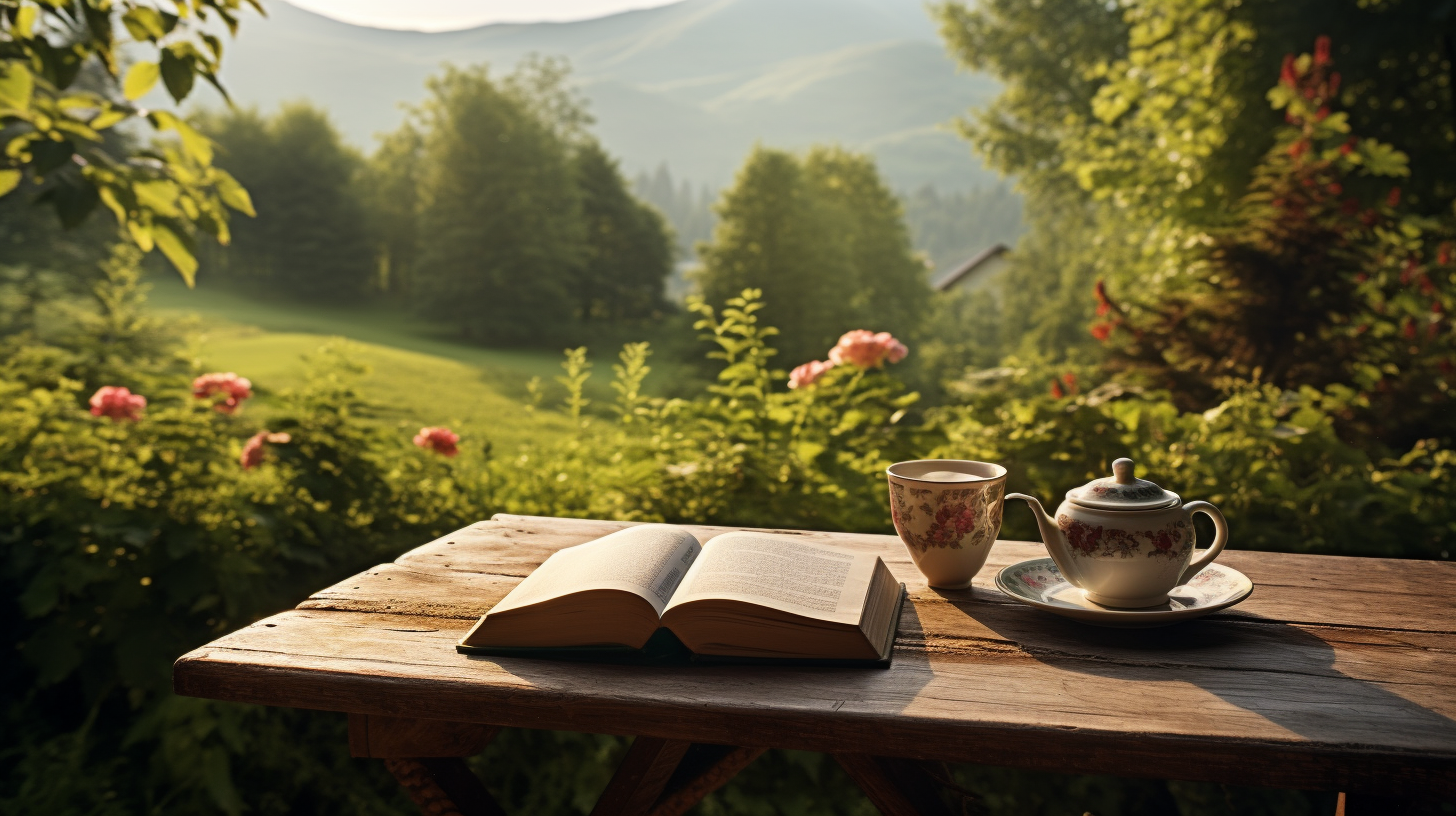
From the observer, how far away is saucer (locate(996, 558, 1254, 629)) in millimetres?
1250

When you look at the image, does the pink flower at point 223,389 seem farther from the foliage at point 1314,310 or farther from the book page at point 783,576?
the foliage at point 1314,310

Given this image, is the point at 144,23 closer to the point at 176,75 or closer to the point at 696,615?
the point at 176,75

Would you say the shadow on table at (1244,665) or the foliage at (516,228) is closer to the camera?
the shadow on table at (1244,665)

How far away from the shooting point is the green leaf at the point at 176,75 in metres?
2.16

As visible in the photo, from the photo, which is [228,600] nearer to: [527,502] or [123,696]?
[123,696]

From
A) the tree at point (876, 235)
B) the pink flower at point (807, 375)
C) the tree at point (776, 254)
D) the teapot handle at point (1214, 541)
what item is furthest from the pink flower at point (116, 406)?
the tree at point (876, 235)

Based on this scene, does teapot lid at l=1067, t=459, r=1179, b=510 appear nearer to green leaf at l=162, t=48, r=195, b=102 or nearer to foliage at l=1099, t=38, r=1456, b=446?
green leaf at l=162, t=48, r=195, b=102

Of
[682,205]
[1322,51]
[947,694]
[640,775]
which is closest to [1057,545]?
[947,694]

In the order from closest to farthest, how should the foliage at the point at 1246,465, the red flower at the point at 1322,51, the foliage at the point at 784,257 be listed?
the foliage at the point at 1246,465, the red flower at the point at 1322,51, the foliage at the point at 784,257

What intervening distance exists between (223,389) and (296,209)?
106ft

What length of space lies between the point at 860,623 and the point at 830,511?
1.73 m

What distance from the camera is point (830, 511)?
2.87 m

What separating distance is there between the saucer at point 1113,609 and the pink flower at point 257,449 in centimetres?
234

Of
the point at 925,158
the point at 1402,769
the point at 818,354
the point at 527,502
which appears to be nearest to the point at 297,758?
the point at 527,502
